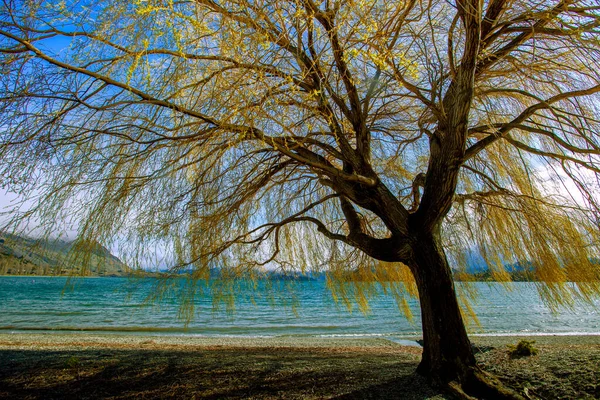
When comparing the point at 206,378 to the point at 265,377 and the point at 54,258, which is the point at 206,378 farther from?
the point at 54,258

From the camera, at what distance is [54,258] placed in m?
3.22

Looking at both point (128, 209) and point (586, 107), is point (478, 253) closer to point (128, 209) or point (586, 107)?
point (586, 107)

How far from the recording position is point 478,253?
204 inches

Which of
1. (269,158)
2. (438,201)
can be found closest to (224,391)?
(269,158)

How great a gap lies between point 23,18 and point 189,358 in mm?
4039

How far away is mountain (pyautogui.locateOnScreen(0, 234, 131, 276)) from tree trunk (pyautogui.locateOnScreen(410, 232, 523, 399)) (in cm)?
289

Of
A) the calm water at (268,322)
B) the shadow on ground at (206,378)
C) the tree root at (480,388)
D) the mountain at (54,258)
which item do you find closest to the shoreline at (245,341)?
the calm water at (268,322)

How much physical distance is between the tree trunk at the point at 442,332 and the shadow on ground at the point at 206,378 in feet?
0.75

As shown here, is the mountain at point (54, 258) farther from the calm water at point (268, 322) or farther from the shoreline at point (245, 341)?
the calm water at point (268, 322)

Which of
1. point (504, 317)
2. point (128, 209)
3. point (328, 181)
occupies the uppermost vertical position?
point (328, 181)

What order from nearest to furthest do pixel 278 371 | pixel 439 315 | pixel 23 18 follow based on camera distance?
pixel 23 18 < pixel 439 315 < pixel 278 371

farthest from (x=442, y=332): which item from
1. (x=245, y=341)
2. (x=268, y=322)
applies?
(x=268, y=322)

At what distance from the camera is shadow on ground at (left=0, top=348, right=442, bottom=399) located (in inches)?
133

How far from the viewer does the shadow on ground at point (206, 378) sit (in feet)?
11.1
